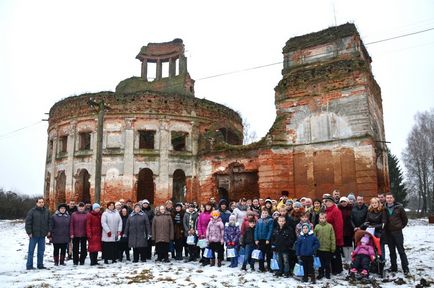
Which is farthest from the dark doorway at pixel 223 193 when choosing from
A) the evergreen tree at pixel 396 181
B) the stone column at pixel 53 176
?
the evergreen tree at pixel 396 181

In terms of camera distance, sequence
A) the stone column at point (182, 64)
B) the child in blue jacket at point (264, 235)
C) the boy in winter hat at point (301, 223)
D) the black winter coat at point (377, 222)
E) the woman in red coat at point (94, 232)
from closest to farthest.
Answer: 1. the boy in winter hat at point (301, 223)
2. the black winter coat at point (377, 222)
3. the child in blue jacket at point (264, 235)
4. the woman in red coat at point (94, 232)
5. the stone column at point (182, 64)

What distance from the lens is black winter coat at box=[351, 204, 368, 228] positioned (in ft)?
27.7

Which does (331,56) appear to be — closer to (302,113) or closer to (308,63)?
(308,63)

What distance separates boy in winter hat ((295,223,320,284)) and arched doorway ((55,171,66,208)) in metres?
21.5

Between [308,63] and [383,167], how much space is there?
676 centimetres

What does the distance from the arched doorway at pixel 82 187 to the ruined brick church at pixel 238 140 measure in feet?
0.23

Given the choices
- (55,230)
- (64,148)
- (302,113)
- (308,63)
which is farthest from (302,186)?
(64,148)

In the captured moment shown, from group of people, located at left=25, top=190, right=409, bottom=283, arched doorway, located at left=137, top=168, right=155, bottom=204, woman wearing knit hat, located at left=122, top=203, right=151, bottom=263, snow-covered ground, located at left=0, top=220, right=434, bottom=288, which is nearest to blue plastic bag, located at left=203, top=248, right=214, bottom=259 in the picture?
group of people, located at left=25, top=190, right=409, bottom=283

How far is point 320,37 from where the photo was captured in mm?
20000

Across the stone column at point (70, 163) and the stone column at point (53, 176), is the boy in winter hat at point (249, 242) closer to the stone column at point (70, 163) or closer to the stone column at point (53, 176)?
the stone column at point (70, 163)

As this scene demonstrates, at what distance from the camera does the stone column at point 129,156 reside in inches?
913

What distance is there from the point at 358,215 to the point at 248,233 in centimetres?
261

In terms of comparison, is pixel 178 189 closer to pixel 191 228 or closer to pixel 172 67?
pixel 172 67

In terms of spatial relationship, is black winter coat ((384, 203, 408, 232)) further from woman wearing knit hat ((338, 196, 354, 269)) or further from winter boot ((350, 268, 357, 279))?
winter boot ((350, 268, 357, 279))
